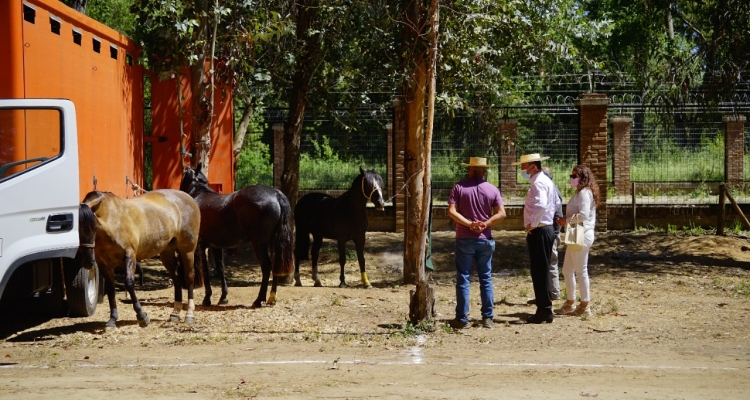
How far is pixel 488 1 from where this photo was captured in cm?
1412

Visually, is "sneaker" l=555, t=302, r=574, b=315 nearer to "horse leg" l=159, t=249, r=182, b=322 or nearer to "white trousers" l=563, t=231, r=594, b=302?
"white trousers" l=563, t=231, r=594, b=302

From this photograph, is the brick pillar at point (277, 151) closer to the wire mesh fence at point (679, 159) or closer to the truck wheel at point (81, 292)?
the wire mesh fence at point (679, 159)

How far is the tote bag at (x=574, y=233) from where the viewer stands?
11336 mm

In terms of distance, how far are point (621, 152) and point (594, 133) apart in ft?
15.4

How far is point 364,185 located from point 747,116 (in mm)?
14740

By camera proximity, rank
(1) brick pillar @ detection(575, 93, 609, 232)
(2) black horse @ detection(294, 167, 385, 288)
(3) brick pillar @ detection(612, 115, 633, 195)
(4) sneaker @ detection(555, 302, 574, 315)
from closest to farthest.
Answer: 1. (4) sneaker @ detection(555, 302, 574, 315)
2. (2) black horse @ detection(294, 167, 385, 288)
3. (1) brick pillar @ detection(575, 93, 609, 232)
4. (3) brick pillar @ detection(612, 115, 633, 195)

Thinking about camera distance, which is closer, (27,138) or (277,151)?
(27,138)

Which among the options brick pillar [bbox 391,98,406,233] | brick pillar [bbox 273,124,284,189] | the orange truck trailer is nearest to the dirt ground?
the orange truck trailer

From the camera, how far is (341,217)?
15.5 m

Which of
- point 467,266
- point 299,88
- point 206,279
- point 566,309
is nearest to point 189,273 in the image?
point 206,279

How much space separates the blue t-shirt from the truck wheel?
4.28 meters

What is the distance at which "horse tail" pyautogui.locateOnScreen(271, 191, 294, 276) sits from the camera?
1275 centimetres

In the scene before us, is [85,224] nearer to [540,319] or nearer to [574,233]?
[540,319]

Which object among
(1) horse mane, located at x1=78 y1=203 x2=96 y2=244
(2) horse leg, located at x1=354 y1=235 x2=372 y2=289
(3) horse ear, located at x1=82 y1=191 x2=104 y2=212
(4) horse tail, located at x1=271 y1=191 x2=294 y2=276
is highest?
(3) horse ear, located at x1=82 y1=191 x2=104 y2=212
